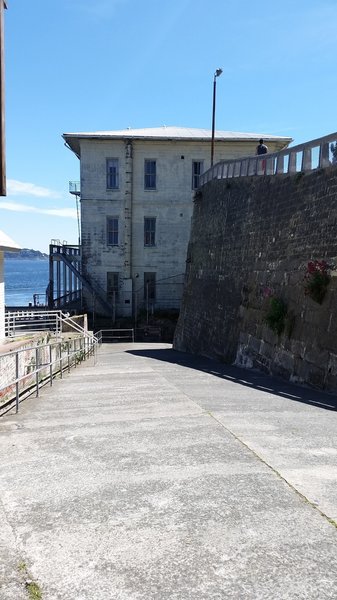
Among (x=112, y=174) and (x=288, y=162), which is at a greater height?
(x=112, y=174)

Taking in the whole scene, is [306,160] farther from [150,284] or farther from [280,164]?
[150,284]

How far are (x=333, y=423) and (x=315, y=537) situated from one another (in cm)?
345

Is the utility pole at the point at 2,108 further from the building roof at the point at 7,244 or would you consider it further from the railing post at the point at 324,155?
the railing post at the point at 324,155

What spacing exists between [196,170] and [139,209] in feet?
16.1

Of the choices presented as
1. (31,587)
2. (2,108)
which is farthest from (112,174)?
(31,587)

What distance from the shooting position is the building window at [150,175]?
35.0 meters

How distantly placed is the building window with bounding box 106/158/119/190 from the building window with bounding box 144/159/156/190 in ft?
6.64

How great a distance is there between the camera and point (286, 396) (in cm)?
889

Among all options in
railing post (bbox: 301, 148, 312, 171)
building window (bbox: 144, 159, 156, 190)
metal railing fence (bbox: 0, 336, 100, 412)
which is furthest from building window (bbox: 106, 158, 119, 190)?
railing post (bbox: 301, 148, 312, 171)

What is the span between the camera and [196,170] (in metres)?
35.3

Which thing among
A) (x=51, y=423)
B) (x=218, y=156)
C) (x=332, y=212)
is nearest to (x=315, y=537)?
(x=51, y=423)

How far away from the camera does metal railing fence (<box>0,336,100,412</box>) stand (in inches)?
311

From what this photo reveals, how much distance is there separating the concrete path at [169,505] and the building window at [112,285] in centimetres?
2783

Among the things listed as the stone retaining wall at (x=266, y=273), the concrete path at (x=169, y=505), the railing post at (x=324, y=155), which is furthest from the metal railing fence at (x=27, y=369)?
the railing post at (x=324, y=155)
